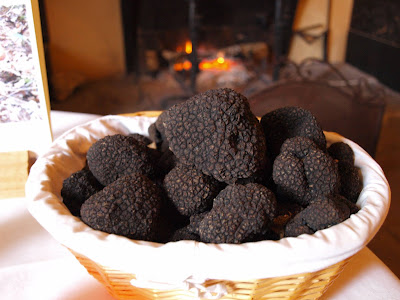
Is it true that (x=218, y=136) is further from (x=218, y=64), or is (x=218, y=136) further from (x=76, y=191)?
(x=218, y=64)

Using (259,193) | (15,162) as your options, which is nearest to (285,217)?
(259,193)

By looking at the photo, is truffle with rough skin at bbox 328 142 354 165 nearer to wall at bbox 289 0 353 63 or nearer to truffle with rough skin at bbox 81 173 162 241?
truffle with rough skin at bbox 81 173 162 241

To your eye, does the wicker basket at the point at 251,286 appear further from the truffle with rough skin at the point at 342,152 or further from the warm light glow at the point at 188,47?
the warm light glow at the point at 188,47

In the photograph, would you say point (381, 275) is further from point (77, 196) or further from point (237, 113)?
point (77, 196)

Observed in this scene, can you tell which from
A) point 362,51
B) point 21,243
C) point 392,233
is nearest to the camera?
point 21,243

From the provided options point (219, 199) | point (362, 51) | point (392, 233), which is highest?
point (219, 199)

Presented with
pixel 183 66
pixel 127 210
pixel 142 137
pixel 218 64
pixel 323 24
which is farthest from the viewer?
pixel 323 24

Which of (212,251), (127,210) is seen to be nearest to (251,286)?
(212,251)

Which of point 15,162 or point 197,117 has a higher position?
point 197,117
